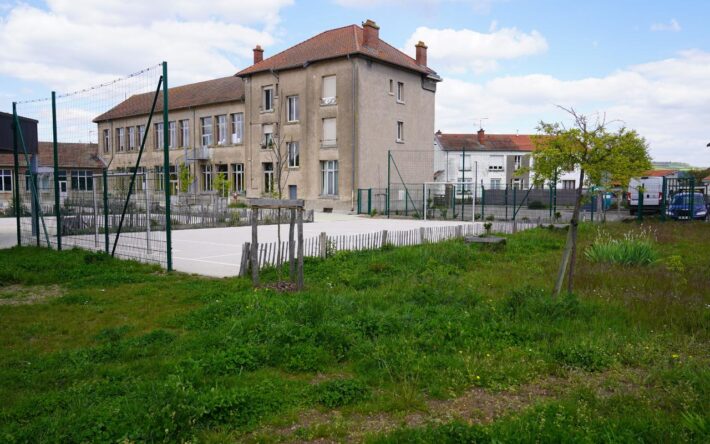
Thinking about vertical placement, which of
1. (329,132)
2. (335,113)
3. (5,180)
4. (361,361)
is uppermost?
(335,113)

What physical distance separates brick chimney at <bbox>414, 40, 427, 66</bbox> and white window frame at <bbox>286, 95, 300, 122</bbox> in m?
10.1

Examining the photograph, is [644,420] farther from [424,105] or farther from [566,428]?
[424,105]

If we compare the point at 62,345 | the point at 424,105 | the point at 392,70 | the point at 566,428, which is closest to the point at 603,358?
the point at 566,428

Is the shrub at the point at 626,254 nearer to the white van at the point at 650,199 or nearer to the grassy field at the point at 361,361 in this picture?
the grassy field at the point at 361,361

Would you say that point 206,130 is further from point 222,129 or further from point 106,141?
point 106,141

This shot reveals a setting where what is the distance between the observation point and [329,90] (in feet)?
126

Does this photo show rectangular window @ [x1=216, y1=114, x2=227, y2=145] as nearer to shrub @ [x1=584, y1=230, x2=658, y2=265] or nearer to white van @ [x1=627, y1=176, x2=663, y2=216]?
white van @ [x1=627, y1=176, x2=663, y2=216]

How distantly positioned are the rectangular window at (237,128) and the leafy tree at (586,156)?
39.3 m

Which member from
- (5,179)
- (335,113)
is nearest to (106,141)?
(5,179)

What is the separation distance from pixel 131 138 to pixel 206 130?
7.32 metres

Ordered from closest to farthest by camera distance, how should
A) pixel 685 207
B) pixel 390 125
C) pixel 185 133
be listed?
pixel 685 207
pixel 390 125
pixel 185 133

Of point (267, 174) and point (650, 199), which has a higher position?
point (267, 174)

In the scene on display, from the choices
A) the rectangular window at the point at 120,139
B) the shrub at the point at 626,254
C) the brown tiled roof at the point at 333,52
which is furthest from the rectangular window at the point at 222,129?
the shrub at the point at 626,254

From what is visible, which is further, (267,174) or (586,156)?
(267,174)
